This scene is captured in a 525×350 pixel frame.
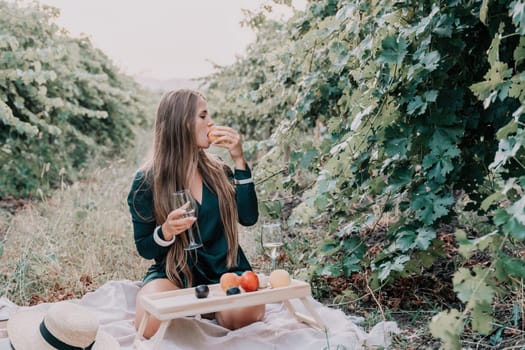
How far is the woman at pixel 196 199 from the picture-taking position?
3283mm

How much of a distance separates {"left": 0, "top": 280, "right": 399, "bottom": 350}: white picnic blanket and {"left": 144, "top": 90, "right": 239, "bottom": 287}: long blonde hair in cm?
29

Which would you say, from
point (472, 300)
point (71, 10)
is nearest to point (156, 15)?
point (71, 10)

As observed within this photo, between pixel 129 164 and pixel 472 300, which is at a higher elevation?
pixel 472 300

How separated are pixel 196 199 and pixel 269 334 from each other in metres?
0.81

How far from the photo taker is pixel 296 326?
3.23 metres

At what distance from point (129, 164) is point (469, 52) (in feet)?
23.8

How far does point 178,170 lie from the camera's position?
10.9 ft

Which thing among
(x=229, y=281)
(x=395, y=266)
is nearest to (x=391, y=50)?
(x=395, y=266)

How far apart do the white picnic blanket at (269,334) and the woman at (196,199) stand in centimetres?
11

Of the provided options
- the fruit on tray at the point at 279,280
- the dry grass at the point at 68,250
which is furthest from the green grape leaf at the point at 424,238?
the dry grass at the point at 68,250

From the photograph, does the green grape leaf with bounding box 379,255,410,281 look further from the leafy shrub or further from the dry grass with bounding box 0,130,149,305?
the leafy shrub

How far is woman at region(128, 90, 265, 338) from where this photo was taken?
10.8 feet

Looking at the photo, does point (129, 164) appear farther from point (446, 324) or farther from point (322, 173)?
point (446, 324)

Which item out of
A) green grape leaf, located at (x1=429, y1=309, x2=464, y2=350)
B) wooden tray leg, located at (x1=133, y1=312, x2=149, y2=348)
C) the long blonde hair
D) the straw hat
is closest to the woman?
the long blonde hair
